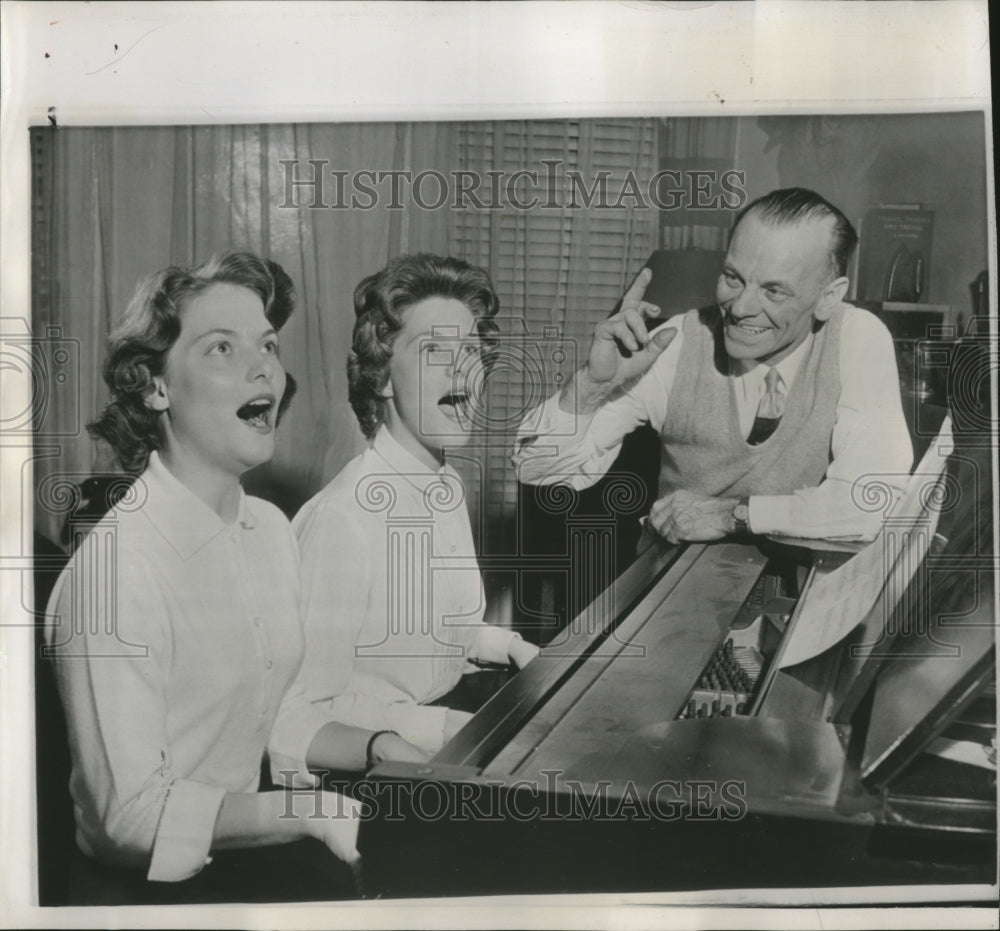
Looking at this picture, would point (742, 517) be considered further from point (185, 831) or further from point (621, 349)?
point (185, 831)

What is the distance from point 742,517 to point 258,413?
1230mm

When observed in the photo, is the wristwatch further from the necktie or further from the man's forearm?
the man's forearm

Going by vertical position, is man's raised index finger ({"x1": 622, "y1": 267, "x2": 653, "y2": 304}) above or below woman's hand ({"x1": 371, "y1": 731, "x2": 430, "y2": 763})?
above

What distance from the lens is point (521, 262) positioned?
248 cm

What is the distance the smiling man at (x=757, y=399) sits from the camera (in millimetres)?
2463

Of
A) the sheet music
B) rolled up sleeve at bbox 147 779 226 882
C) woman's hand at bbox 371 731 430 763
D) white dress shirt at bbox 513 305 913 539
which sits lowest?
rolled up sleeve at bbox 147 779 226 882

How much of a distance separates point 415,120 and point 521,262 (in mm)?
444

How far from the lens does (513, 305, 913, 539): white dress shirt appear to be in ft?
8.10

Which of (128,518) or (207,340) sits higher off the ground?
(207,340)

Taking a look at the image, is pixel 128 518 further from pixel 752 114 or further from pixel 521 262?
pixel 752 114

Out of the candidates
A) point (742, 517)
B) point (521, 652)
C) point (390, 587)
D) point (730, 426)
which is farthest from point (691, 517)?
point (390, 587)

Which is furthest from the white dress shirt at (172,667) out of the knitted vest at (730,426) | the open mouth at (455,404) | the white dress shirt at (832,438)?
the knitted vest at (730,426)

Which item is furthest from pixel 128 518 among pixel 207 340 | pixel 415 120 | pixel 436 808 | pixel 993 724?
pixel 993 724
